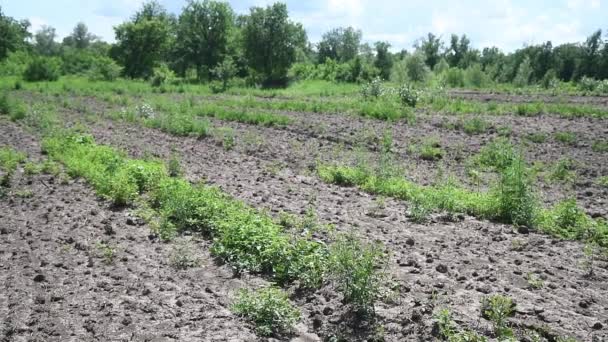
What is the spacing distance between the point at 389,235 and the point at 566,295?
9.20 ft

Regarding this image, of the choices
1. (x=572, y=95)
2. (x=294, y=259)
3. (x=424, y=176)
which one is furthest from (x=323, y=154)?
(x=572, y=95)

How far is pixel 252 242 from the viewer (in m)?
7.50

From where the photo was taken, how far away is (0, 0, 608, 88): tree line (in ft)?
172

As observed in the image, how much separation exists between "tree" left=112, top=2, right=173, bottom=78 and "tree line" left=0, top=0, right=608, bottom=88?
10cm

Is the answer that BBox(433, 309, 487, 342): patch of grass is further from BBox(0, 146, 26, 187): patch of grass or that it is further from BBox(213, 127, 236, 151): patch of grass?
BBox(213, 127, 236, 151): patch of grass

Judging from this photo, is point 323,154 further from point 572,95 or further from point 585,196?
point 572,95

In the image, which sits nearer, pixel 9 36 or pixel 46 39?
pixel 9 36

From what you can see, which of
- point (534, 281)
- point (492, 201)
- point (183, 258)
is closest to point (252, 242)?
point (183, 258)

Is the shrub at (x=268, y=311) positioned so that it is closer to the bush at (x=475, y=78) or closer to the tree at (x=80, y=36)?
the bush at (x=475, y=78)

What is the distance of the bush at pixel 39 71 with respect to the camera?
44.2 metres

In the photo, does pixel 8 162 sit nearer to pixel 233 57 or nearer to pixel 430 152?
pixel 430 152

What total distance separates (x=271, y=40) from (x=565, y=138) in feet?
134

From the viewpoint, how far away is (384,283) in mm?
6461

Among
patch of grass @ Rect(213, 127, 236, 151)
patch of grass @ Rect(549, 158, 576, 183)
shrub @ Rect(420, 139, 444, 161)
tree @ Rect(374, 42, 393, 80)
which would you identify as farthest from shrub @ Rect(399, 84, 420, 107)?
tree @ Rect(374, 42, 393, 80)
